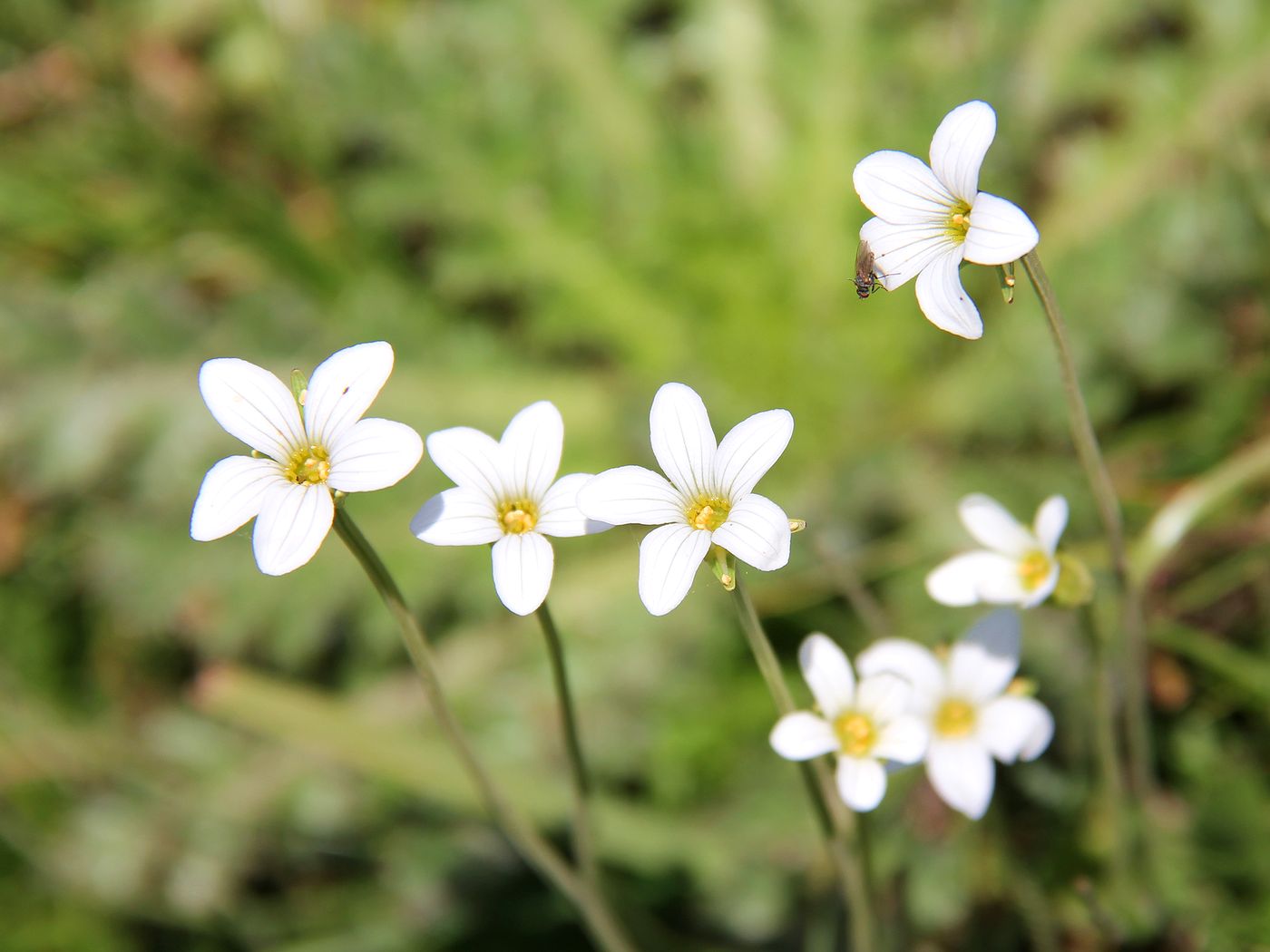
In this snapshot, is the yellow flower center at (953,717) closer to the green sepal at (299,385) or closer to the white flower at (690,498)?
the white flower at (690,498)

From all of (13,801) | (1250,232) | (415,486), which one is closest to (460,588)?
(415,486)

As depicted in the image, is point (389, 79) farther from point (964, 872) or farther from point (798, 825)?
point (964, 872)

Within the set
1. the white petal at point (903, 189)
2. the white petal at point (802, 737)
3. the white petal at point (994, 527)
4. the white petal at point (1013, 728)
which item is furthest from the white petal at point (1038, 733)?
the white petal at point (903, 189)

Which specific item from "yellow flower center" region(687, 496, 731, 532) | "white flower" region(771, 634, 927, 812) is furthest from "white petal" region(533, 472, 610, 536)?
"white flower" region(771, 634, 927, 812)

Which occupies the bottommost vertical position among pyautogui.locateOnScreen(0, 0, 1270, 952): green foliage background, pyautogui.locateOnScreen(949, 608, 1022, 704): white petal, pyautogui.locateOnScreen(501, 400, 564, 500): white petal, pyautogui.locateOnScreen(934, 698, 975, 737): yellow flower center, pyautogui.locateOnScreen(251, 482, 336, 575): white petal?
pyautogui.locateOnScreen(934, 698, 975, 737): yellow flower center

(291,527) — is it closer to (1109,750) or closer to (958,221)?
(958,221)

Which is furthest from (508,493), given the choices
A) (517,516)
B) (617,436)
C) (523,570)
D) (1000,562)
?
(617,436)

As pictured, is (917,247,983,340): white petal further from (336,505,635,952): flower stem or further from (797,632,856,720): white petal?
(336,505,635,952): flower stem
